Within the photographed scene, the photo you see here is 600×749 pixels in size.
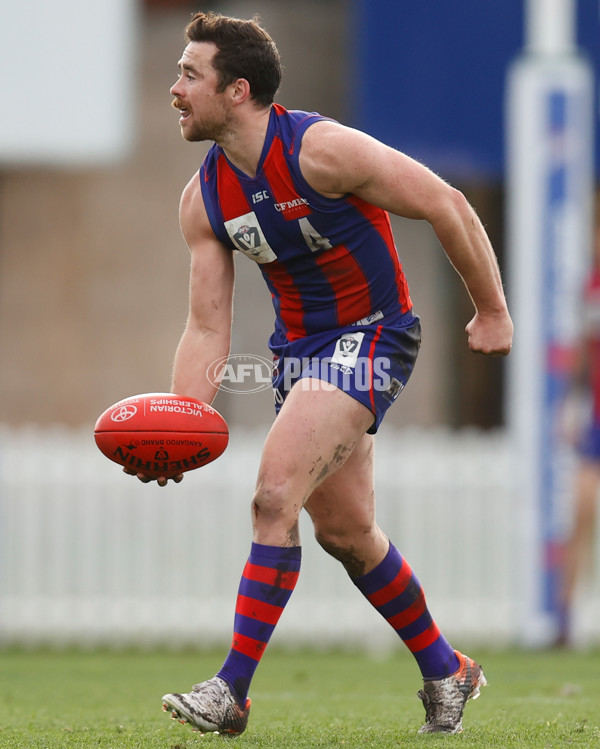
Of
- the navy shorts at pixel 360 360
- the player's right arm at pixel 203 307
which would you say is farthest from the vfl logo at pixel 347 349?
the player's right arm at pixel 203 307

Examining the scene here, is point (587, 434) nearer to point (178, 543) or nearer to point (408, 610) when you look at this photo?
point (178, 543)

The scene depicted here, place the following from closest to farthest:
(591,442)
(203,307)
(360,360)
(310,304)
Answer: (360,360)
(310,304)
(203,307)
(591,442)

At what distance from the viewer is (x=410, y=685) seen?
665cm

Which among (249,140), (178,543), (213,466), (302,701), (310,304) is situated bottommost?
(302,701)

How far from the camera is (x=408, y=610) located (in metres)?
4.34

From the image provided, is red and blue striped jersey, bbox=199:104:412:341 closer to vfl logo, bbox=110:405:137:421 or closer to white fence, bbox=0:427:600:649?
vfl logo, bbox=110:405:137:421

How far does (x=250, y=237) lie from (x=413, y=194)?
21.2 inches

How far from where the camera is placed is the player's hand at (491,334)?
4.22 m

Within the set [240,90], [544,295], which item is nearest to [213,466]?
[544,295]

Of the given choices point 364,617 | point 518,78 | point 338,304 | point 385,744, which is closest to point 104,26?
point 518,78

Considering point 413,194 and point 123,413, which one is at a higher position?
point 413,194

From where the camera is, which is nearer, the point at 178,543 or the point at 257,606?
the point at 257,606

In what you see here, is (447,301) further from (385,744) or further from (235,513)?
(385,744)

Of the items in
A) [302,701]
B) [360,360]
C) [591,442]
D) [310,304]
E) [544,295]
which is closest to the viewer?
[360,360]
